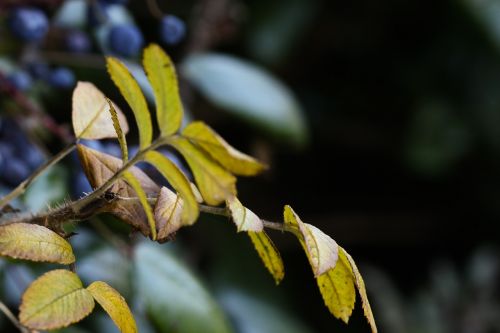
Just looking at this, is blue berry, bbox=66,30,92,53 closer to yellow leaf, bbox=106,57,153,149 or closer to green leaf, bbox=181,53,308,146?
green leaf, bbox=181,53,308,146

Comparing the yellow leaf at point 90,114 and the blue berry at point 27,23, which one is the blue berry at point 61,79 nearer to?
the blue berry at point 27,23

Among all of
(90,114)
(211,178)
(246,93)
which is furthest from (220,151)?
(246,93)

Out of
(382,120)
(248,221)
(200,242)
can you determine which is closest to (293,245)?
(200,242)

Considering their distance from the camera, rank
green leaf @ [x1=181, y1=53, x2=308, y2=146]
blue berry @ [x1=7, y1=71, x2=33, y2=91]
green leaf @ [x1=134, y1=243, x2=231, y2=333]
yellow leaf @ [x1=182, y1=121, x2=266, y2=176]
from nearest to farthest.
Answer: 1. yellow leaf @ [x1=182, y1=121, x2=266, y2=176]
2. green leaf @ [x1=134, y1=243, x2=231, y2=333]
3. blue berry @ [x1=7, y1=71, x2=33, y2=91]
4. green leaf @ [x1=181, y1=53, x2=308, y2=146]

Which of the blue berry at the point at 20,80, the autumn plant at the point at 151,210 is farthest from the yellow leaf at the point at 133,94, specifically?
the blue berry at the point at 20,80

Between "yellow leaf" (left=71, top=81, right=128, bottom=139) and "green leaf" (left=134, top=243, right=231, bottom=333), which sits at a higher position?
"yellow leaf" (left=71, top=81, right=128, bottom=139)

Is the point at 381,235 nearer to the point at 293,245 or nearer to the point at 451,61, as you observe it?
the point at 293,245

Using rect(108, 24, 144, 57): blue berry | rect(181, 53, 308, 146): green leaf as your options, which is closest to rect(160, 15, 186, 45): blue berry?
rect(108, 24, 144, 57): blue berry
